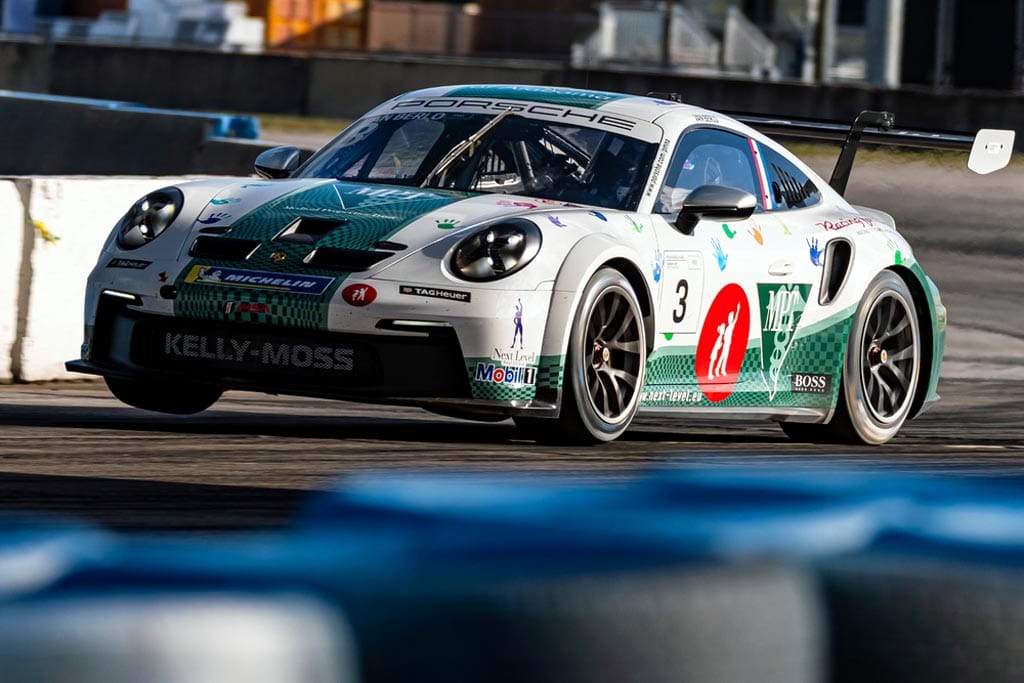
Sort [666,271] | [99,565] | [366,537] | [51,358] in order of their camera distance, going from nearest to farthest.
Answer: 1. [99,565]
2. [366,537]
3. [666,271]
4. [51,358]

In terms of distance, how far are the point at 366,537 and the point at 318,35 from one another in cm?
6191

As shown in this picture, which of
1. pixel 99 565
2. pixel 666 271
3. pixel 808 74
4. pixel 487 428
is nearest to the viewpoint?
pixel 99 565

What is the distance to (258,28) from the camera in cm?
5988

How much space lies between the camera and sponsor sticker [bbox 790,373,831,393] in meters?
7.62

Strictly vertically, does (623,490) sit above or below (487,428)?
above

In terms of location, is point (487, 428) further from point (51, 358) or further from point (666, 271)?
point (51, 358)

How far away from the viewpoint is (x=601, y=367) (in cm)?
641

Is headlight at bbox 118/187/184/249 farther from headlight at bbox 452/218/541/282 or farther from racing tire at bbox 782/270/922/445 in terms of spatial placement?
racing tire at bbox 782/270/922/445

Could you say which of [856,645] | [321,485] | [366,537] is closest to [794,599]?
[856,645]

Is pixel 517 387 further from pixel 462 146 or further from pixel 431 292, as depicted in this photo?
pixel 462 146

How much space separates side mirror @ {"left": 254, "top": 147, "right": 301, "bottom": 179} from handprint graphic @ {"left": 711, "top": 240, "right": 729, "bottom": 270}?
155cm

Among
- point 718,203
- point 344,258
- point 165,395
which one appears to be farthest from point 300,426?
point 718,203

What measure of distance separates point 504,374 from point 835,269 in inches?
84.3

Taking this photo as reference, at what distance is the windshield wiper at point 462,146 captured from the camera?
706cm
